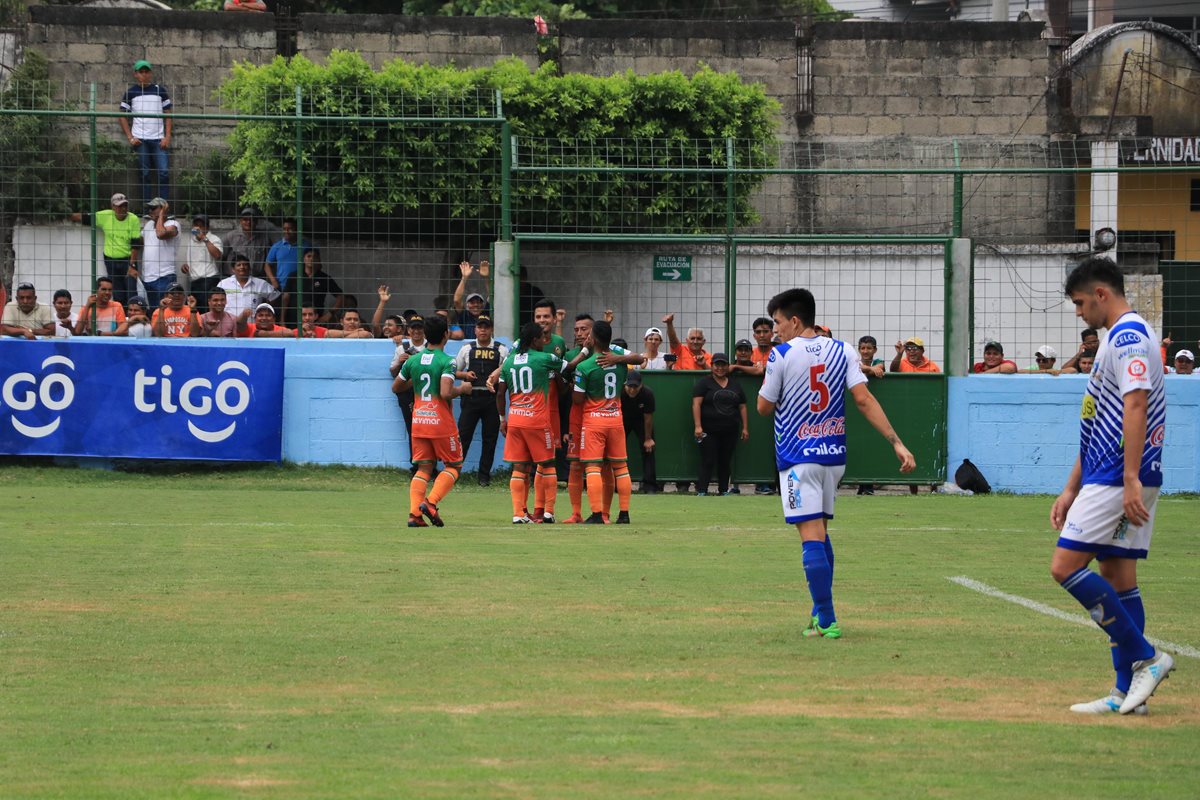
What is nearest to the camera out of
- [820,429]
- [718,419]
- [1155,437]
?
[1155,437]

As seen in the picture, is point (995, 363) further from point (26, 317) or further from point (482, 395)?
point (26, 317)

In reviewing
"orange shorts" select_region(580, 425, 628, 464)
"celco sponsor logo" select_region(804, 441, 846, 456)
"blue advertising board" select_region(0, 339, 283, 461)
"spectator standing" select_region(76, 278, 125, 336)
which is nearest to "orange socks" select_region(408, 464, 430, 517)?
"orange shorts" select_region(580, 425, 628, 464)

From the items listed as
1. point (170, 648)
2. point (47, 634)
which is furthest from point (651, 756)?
point (47, 634)

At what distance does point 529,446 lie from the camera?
15.6 metres

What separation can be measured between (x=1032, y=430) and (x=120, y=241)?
12.0m

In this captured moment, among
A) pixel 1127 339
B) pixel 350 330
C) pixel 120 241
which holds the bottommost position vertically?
pixel 1127 339

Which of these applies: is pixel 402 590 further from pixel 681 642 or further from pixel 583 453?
pixel 583 453

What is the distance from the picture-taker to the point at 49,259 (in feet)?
69.1

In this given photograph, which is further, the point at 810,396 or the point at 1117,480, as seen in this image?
the point at 810,396

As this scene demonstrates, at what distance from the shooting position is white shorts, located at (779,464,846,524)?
28.9 feet

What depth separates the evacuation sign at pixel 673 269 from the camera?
21516 millimetres

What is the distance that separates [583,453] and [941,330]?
293 inches

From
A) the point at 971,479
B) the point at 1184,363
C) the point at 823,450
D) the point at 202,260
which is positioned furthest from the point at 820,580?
the point at 202,260

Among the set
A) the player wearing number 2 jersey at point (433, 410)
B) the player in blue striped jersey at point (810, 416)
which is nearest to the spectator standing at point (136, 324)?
the player wearing number 2 jersey at point (433, 410)
